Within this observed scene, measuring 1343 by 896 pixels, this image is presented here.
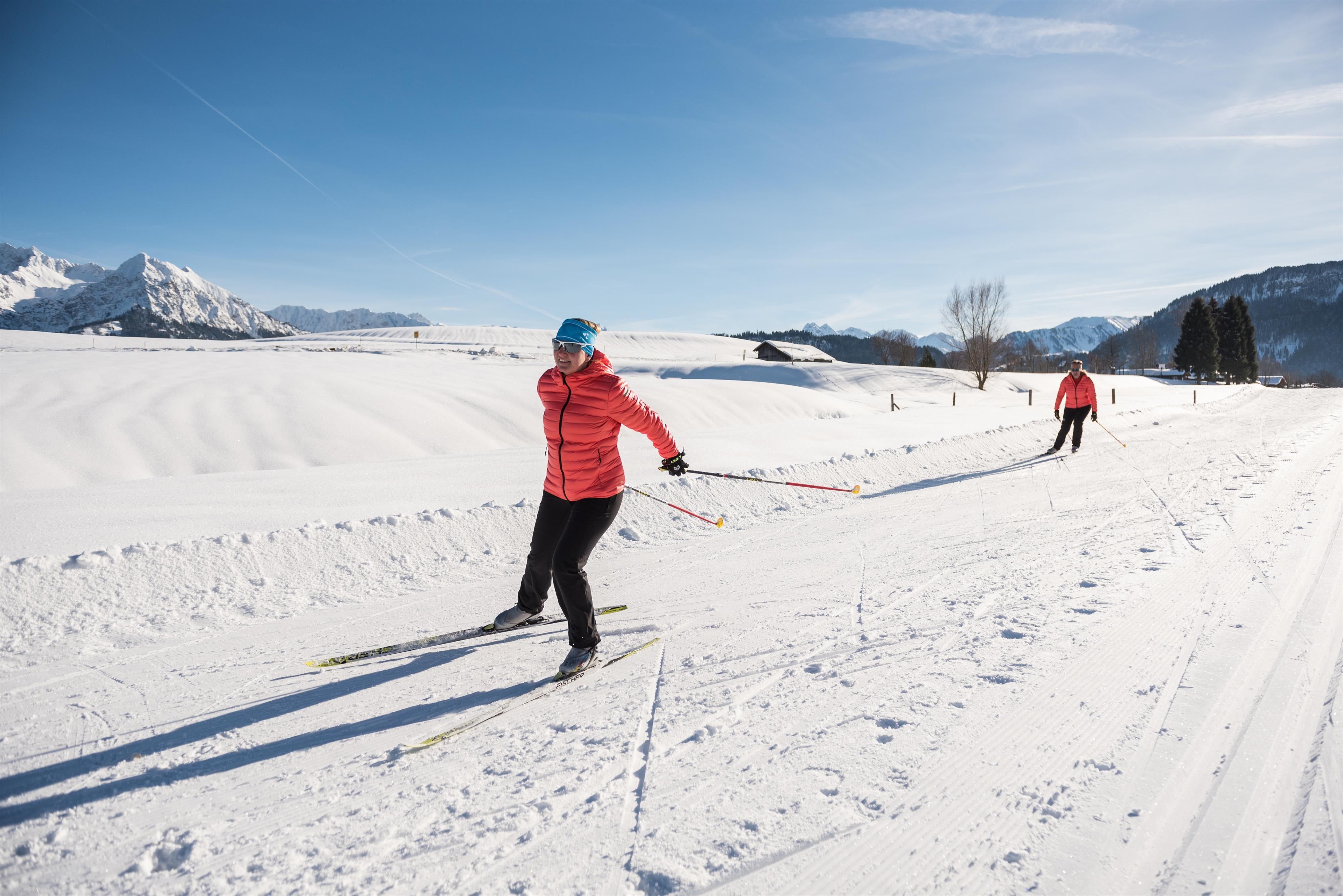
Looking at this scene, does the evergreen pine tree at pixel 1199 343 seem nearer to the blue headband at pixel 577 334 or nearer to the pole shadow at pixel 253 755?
the blue headband at pixel 577 334

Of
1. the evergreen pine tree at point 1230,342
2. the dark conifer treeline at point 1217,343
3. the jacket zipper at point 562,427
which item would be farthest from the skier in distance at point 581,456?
the evergreen pine tree at point 1230,342

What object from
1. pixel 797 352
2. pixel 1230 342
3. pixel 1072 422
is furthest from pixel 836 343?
pixel 1072 422

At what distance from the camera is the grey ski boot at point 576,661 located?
3.53m

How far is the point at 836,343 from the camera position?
135000 mm

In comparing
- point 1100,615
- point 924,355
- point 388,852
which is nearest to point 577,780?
point 388,852

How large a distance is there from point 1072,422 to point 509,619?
1196cm

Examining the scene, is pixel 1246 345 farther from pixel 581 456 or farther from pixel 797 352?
pixel 581 456

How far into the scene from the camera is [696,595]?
15.7ft

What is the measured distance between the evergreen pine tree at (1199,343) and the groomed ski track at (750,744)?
72.1m

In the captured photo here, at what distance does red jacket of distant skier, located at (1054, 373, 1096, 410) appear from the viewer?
11625 mm

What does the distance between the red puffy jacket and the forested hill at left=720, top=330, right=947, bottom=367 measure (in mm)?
114303

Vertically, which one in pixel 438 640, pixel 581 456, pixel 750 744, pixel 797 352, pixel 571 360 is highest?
pixel 797 352

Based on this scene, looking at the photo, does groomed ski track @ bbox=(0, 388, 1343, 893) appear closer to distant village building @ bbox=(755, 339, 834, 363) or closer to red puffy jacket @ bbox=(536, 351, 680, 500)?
red puffy jacket @ bbox=(536, 351, 680, 500)

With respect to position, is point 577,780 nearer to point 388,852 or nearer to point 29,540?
point 388,852
